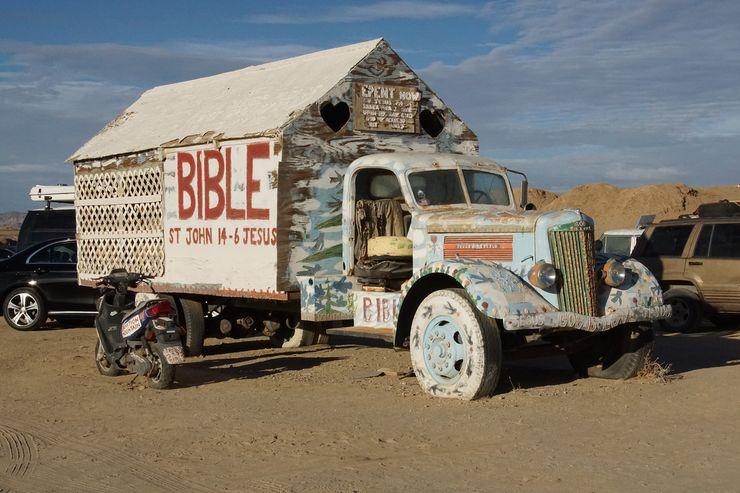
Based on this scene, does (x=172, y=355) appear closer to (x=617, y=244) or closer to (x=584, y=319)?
(x=584, y=319)

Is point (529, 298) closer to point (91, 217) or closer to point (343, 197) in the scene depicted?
point (343, 197)

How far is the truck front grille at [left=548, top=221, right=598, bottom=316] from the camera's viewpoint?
8.59 meters

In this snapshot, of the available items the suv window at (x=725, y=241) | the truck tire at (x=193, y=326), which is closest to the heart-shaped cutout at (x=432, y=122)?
the truck tire at (x=193, y=326)

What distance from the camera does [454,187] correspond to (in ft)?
33.6

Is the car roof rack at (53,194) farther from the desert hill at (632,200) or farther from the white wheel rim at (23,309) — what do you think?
the desert hill at (632,200)

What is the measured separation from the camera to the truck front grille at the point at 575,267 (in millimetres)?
8586

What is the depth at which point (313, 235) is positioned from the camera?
34.8 feet

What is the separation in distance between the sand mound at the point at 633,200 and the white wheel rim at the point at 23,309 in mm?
36466

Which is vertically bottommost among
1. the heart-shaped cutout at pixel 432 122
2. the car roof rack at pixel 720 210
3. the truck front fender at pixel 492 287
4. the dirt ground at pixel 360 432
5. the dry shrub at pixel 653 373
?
the dirt ground at pixel 360 432

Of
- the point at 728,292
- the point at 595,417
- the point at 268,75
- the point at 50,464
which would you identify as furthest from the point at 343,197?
the point at 728,292

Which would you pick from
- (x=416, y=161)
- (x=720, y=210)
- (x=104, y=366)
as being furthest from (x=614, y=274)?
(x=720, y=210)

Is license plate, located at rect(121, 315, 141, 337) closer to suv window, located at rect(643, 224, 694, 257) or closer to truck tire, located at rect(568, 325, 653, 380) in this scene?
truck tire, located at rect(568, 325, 653, 380)

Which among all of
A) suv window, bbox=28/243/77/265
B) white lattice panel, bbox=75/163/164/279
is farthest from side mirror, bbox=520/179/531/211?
suv window, bbox=28/243/77/265

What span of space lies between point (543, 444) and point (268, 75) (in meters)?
7.27
